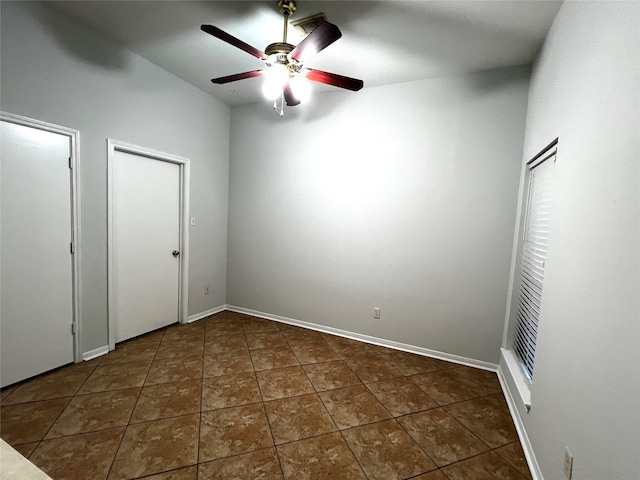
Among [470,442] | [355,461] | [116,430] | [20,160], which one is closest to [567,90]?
[470,442]

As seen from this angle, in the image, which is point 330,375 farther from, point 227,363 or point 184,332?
point 184,332

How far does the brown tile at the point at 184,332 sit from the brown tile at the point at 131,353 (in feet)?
0.61

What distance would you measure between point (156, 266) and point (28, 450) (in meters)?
1.80

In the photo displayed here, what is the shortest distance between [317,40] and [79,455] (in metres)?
2.67

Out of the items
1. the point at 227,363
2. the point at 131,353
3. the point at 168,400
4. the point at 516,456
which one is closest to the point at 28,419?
the point at 168,400

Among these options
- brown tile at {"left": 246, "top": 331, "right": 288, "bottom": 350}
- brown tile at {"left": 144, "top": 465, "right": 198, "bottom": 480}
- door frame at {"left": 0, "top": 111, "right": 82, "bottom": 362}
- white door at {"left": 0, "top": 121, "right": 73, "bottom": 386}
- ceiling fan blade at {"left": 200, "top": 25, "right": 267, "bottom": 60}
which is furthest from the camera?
brown tile at {"left": 246, "top": 331, "right": 288, "bottom": 350}

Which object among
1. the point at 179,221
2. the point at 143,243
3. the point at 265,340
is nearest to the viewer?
the point at 143,243

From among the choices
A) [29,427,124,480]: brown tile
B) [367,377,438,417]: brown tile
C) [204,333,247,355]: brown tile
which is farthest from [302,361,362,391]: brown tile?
[29,427,124,480]: brown tile

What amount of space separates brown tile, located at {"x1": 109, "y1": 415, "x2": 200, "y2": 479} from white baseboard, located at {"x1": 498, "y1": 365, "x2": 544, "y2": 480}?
6.11 ft

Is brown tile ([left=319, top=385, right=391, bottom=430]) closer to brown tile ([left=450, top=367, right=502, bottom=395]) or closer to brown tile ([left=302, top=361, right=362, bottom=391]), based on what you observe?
brown tile ([left=302, top=361, right=362, bottom=391])

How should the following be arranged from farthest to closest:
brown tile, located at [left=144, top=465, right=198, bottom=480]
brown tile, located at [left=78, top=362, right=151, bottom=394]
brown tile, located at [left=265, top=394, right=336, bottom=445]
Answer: brown tile, located at [left=78, top=362, right=151, bottom=394] < brown tile, located at [left=265, top=394, right=336, bottom=445] < brown tile, located at [left=144, top=465, right=198, bottom=480]

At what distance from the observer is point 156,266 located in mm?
3100

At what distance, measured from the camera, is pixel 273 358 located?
271 cm

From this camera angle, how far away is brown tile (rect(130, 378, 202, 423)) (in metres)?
1.87
